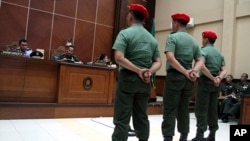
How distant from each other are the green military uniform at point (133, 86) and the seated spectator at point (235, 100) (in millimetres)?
3865

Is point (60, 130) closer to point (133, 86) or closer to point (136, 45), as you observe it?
point (133, 86)

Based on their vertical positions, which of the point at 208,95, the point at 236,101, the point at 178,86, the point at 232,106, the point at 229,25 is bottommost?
the point at 232,106

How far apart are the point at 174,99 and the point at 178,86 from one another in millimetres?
133

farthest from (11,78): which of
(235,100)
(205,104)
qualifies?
(235,100)

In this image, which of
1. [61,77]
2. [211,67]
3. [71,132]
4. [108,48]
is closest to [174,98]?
[211,67]

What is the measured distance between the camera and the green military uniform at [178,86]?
249 centimetres

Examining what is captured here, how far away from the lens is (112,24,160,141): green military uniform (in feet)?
6.54

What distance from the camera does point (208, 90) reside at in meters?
3.06

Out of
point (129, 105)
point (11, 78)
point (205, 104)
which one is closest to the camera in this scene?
point (129, 105)

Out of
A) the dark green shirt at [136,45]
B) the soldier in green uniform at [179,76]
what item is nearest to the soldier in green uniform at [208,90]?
the soldier in green uniform at [179,76]

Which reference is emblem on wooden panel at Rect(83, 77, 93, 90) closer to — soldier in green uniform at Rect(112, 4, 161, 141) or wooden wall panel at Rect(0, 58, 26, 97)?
wooden wall panel at Rect(0, 58, 26, 97)

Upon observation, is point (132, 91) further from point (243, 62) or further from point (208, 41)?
point (243, 62)

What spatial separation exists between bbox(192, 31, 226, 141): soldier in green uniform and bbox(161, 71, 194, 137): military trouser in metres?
0.43

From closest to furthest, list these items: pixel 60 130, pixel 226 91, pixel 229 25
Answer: pixel 60 130, pixel 226 91, pixel 229 25
